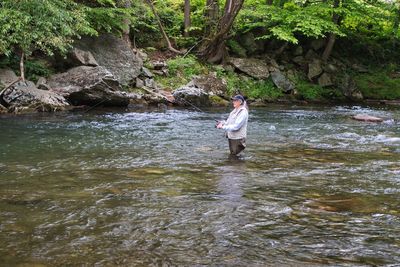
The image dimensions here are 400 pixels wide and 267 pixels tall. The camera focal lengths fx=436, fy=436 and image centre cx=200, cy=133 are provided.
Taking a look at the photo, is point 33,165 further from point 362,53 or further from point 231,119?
point 362,53

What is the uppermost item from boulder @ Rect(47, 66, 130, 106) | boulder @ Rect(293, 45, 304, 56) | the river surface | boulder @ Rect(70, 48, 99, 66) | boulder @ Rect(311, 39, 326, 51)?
boulder @ Rect(311, 39, 326, 51)

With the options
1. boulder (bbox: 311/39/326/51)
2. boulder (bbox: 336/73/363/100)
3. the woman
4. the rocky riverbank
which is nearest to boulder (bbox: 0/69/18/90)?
the rocky riverbank

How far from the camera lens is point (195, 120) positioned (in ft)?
53.5

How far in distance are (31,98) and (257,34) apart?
15.5 meters

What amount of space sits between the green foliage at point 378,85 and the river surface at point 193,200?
14.0 m

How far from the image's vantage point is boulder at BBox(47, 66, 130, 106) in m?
17.8

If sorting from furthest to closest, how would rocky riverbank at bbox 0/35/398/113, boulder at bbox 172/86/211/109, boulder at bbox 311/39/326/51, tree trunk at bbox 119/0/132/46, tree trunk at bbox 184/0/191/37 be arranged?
boulder at bbox 311/39/326/51 < tree trunk at bbox 184/0/191/37 < tree trunk at bbox 119/0/132/46 < boulder at bbox 172/86/211/109 < rocky riverbank at bbox 0/35/398/113

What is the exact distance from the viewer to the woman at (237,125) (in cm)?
983

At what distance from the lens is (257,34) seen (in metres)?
27.3

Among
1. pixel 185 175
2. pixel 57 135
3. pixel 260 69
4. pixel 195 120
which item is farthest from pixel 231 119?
pixel 260 69

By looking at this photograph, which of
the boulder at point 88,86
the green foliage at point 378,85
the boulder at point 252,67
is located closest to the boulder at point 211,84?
the boulder at point 252,67

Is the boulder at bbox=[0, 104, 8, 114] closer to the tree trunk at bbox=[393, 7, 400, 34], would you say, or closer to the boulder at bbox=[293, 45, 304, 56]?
the boulder at bbox=[293, 45, 304, 56]

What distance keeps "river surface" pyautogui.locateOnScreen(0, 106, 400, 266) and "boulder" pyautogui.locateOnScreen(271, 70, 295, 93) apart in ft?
38.6

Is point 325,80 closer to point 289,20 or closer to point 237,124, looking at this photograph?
point 289,20
